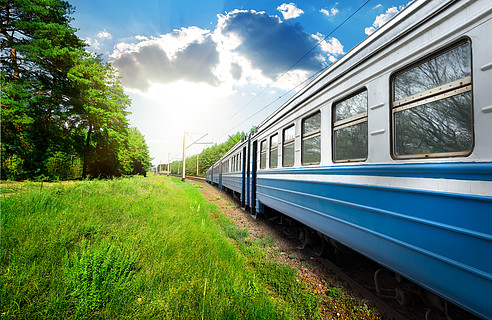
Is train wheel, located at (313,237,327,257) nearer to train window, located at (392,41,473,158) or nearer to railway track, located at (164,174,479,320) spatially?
railway track, located at (164,174,479,320)

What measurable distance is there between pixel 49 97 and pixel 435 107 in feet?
60.4

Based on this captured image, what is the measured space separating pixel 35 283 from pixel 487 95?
4.16 metres

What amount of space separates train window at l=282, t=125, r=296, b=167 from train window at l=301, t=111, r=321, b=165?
0.45 metres

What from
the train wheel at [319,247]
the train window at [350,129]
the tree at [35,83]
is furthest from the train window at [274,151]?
the tree at [35,83]

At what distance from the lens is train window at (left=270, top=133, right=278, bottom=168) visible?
5.83 m

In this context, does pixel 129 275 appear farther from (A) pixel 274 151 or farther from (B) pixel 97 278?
(A) pixel 274 151

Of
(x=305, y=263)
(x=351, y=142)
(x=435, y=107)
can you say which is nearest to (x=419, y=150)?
(x=435, y=107)

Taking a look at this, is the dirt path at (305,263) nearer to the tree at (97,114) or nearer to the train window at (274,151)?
the train window at (274,151)

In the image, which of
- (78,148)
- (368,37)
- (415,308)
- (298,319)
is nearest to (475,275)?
(415,308)

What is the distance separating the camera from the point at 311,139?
3975 mm

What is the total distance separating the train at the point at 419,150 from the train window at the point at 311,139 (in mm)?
284

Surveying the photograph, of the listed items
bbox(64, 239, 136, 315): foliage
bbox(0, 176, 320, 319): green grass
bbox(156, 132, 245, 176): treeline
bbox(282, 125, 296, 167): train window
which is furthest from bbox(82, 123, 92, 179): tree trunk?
bbox(156, 132, 245, 176): treeline

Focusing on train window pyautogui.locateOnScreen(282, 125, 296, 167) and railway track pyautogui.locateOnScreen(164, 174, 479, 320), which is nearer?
railway track pyautogui.locateOnScreen(164, 174, 479, 320)

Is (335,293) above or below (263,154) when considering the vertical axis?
below
